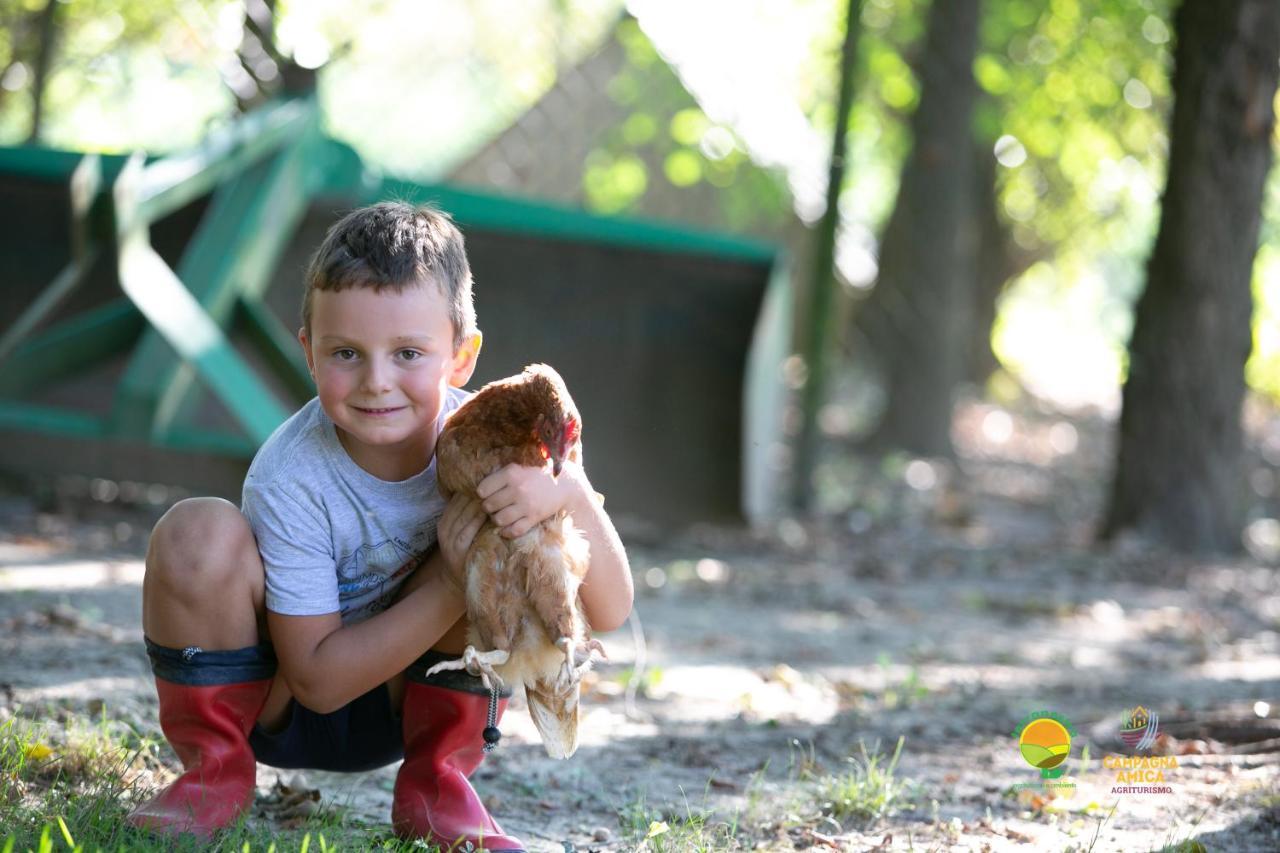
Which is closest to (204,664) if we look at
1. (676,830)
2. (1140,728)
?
(676,830)

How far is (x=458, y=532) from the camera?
5.76 ft

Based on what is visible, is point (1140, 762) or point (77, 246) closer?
point (1140, 762)

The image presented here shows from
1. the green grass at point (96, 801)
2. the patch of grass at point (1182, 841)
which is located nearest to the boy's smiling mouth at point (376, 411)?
the green grass at point (96, 801)

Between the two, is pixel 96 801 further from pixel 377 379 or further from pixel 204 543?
pixel 377 379

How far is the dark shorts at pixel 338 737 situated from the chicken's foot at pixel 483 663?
26 centimetres

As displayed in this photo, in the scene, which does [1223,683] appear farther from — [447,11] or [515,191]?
[447,11]

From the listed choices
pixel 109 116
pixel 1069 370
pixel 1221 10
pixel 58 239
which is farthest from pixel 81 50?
pixel 1069 370

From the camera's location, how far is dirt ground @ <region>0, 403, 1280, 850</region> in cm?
224

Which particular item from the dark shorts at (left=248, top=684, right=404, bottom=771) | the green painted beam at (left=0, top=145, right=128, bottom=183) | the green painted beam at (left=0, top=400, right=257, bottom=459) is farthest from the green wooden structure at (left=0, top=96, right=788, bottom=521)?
the dark shorts at (left=248, top=684, right=404, bottom=771)

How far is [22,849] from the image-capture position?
5.59ft

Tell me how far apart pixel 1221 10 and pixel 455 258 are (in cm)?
470

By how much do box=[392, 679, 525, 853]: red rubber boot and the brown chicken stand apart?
6.3 inches

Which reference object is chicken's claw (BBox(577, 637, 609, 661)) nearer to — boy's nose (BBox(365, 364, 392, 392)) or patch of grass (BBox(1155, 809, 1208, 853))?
boy's nose (BBox(365, 364, 392, 392))

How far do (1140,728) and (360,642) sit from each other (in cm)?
176
